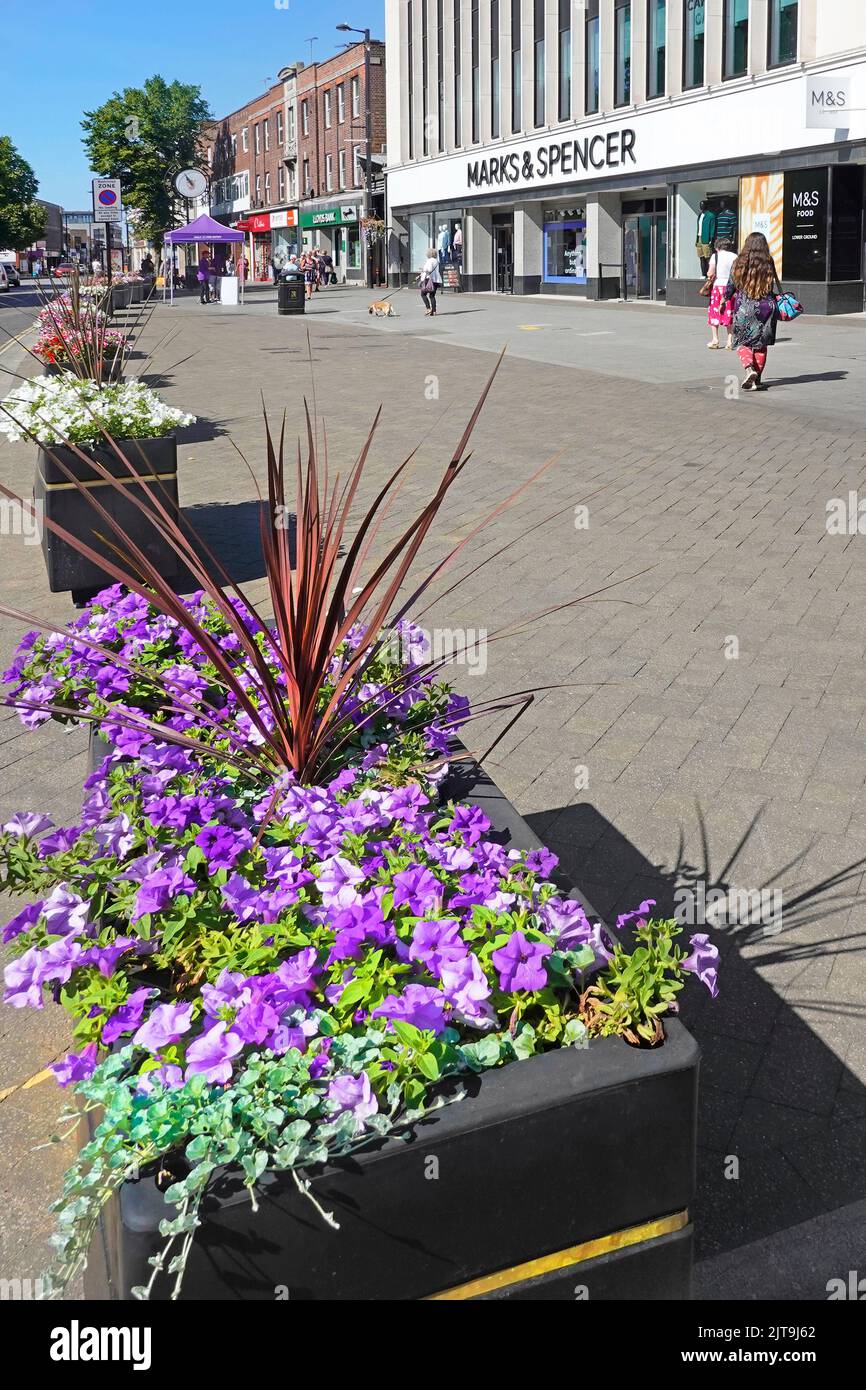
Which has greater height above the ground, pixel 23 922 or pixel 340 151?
pixel 340 151

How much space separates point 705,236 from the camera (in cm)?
3180

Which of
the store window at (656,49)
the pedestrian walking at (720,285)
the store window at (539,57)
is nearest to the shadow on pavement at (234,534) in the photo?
the pedestrian walking at (720,285)

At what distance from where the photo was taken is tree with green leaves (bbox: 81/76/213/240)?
87375 millimetres

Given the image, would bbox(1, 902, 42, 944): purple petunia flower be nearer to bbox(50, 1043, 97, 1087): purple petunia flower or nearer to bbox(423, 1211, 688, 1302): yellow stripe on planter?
bbox(50, 1043, 97, 1087): purple petunia flower

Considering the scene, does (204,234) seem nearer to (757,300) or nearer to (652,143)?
(652,143)

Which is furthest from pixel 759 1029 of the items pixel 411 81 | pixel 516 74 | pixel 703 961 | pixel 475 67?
pixel 411 81

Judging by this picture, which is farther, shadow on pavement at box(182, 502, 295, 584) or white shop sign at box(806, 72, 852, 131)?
white shop sign at box(806, 72, 852, 131)

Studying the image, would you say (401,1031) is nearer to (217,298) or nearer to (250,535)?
(250,535)

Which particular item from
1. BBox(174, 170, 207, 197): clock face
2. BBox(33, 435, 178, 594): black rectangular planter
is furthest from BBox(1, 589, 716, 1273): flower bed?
BBox(174, 170, 207, 197): clock face

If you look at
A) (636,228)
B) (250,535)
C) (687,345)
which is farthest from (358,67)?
(250,535)

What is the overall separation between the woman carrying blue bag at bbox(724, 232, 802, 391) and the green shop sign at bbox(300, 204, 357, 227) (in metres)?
49.2

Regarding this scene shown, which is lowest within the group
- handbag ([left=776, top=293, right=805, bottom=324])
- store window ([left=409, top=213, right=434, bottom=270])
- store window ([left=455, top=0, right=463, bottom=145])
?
handbag ([left=776, top=293, right=805, bottom=324])

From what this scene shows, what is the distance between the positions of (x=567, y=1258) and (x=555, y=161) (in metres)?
41.2

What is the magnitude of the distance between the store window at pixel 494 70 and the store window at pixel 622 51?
8575 millimetres
